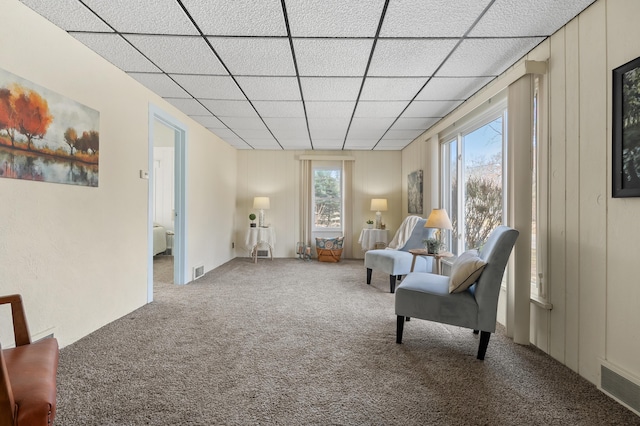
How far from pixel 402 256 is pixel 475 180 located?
4.20ft

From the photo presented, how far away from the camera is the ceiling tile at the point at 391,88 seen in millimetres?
3090

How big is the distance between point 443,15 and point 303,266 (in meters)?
4.49

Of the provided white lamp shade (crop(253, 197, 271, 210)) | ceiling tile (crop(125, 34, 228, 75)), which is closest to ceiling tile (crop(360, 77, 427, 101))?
ceiling tile (crop(125, 34, 228, 75))

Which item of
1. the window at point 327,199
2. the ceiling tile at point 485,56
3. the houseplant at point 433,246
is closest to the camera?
the ceiling tile at point 485,56

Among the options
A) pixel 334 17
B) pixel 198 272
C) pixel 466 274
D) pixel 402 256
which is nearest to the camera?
pixel 334 17

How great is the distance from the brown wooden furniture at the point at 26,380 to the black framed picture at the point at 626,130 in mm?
2681

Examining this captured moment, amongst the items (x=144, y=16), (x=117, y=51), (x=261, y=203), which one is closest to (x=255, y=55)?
(x=144, y=16)

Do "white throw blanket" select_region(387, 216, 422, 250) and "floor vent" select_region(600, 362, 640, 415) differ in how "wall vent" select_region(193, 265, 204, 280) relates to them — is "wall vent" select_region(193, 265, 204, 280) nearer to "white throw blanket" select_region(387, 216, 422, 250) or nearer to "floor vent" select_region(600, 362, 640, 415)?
"white throw blanket" select_region(387, 216, 422, 250)

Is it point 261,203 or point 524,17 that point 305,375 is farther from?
point 261,203

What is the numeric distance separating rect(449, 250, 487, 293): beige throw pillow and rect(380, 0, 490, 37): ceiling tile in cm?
163

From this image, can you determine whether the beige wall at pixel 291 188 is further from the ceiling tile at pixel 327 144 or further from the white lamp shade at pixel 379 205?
the white lamp shade at pixel 379 205

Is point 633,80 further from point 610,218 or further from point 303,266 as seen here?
point 303,266

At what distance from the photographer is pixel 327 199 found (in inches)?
273

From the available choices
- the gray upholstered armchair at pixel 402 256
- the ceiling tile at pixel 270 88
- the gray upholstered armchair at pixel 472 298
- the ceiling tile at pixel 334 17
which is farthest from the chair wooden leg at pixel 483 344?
the ceiling tile at pixel 270 88
